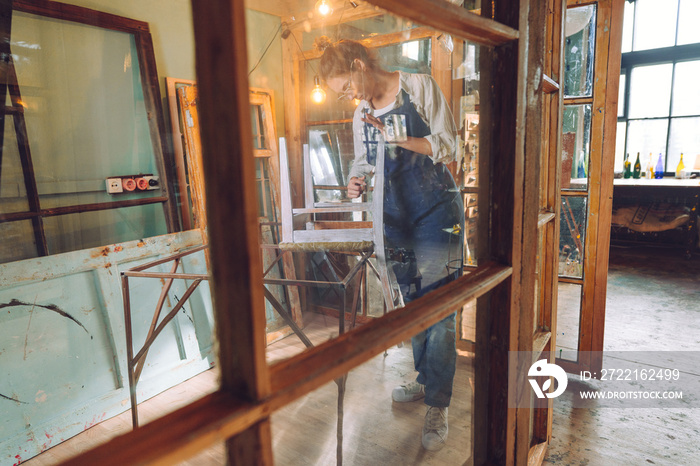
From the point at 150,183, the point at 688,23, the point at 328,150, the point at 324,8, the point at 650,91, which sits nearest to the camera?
the point at 324,8

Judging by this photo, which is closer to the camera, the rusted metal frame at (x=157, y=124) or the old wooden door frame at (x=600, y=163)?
the old wooden door frame at (x=600, y=163)

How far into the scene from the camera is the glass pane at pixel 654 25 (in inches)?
196

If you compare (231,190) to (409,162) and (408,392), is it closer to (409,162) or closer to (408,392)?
(409,162)

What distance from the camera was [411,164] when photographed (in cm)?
104

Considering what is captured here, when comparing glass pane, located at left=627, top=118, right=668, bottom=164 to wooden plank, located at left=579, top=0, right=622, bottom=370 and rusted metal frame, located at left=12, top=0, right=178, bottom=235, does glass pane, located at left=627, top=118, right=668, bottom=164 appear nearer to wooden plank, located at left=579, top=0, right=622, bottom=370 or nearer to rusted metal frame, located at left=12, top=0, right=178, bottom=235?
wooden plank, located at left=579, top=0, right=622, bottom=370

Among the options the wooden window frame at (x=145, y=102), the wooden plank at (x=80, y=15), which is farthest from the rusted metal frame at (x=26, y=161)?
the wooden plank at (x=80, y=15)

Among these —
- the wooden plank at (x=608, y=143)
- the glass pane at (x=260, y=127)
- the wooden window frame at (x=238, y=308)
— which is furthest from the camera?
the glass pane at (x=260, y=127)

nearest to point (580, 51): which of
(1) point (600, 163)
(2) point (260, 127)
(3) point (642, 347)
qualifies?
(1) point (600, 163)

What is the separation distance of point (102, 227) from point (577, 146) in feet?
8.34

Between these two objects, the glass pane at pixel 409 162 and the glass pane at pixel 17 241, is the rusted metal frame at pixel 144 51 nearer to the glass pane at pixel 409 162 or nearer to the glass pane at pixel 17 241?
the glass pane at pixel 17 241

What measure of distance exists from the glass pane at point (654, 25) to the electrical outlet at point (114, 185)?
6081mm

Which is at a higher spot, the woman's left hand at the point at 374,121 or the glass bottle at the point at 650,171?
the woman's left hand at the point at 374,121

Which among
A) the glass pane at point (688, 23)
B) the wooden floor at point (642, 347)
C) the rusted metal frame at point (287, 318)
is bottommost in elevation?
the wooden floor at point (642, 347)

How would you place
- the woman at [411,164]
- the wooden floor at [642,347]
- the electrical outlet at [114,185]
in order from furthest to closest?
1. the electrical outlet at [114,185]
2. the wooden floor at [642,347]
3. the woman at [411,164]
